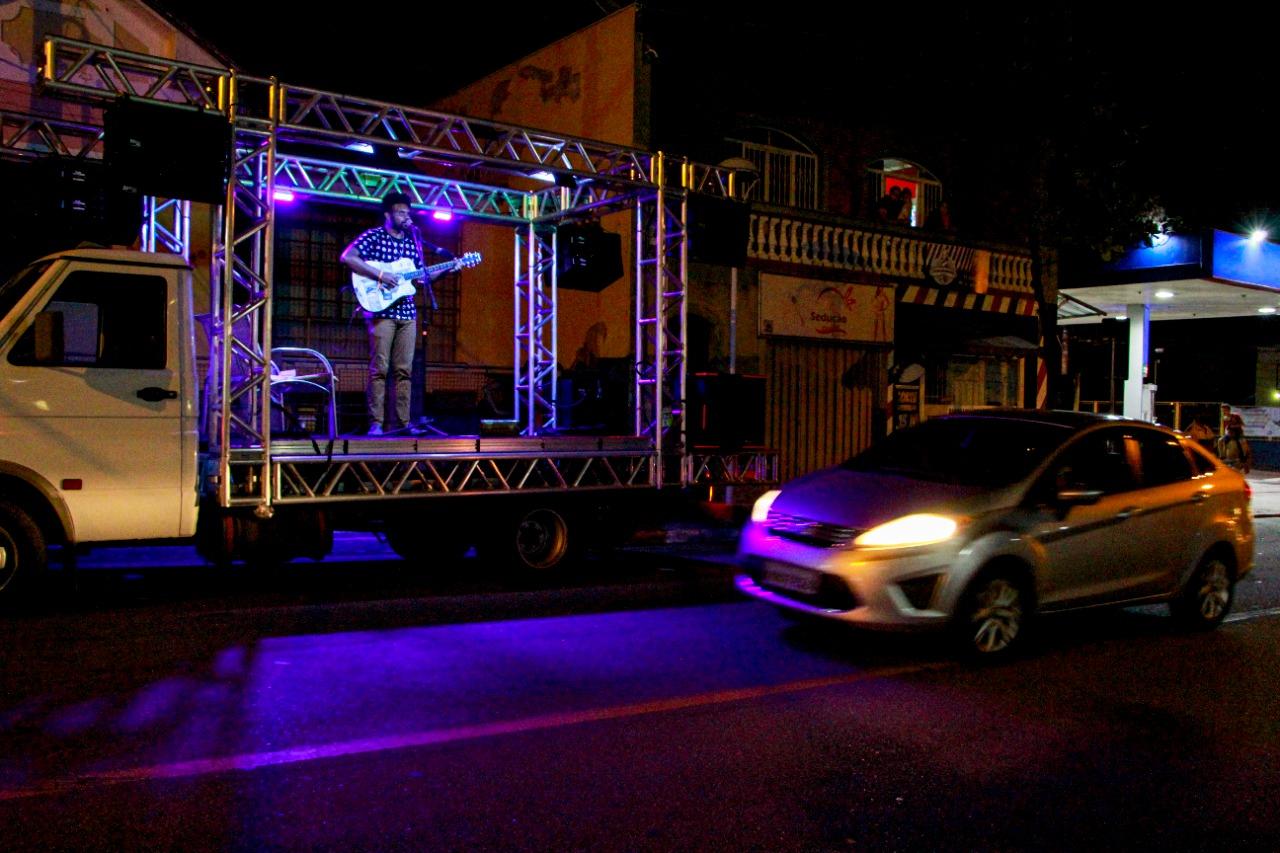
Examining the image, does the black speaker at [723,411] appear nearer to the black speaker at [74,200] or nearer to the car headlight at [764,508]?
the car headlight at [764,508]

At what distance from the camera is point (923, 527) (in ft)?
21.6

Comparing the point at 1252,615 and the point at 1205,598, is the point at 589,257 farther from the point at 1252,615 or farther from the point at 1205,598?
the point at 1252,615

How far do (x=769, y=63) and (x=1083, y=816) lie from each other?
1326cm

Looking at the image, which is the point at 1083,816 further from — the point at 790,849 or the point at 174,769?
the point at 174,769

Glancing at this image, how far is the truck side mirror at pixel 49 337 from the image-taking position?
287 inches

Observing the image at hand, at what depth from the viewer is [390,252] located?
35.7ft

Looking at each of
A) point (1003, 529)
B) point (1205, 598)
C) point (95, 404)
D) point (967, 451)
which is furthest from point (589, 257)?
point (1205, 598)

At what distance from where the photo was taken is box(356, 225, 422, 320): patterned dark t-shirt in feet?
34.7

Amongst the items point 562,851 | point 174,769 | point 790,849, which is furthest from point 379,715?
point 790,849

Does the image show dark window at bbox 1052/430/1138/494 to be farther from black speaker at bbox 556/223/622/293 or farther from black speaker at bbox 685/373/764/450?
black speaker at bbox 556/223/622/293

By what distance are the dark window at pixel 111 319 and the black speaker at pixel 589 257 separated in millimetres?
5185

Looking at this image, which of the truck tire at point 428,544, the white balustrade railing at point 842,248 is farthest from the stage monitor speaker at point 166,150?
the white balustrade railing at point 842,248

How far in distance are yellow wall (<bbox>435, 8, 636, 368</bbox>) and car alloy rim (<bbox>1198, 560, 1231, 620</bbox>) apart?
771cm

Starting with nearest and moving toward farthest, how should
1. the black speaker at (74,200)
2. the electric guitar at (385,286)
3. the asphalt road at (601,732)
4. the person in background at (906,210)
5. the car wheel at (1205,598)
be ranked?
1. the asphalt road at (601,732)
2. the car wheel at (1205,598)
3. the black speaker at (74,200)
4. the electric guitar at (385,286)
5. the person in background at (906,210)
